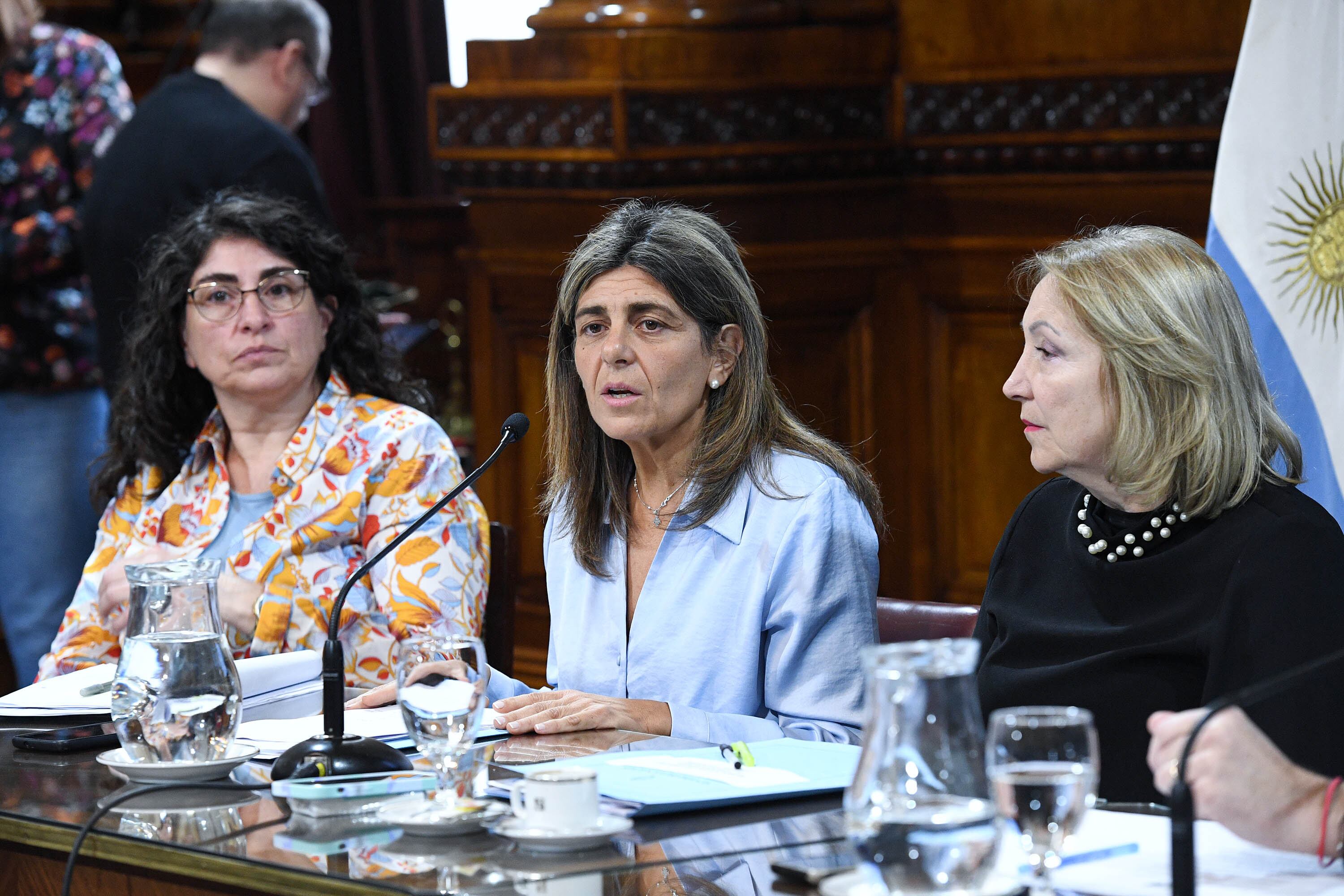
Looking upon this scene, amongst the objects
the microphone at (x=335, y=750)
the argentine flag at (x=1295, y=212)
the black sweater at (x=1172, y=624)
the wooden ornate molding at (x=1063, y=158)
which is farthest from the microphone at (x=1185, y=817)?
the wooden ornate molding at (x=1063, y=158)

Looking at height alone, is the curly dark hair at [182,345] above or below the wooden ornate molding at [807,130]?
below

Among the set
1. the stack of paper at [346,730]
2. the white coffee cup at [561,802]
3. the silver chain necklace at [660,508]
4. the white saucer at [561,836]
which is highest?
the silver chain necklace at [660,508]

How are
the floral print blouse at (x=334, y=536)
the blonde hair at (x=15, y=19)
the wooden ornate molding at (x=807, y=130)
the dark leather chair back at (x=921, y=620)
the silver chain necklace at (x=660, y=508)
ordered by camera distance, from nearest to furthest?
the dark leather chair back at (x=921, y=620) < the silver chain necklace at (x=660, y=508) < the floral print blouse at (x=334, y=536) < the blonde hair at (x=15, y=19) < the wooden ornate molding at (x=807, y=130)

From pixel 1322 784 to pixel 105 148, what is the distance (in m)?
3.06

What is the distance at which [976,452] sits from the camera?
403cm

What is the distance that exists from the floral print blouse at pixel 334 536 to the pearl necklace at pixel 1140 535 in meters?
0.91

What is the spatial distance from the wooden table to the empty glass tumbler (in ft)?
0.18

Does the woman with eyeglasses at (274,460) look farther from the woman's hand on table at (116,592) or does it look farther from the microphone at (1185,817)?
the microphone at (1185,817)

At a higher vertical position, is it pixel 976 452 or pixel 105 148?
pixel 105 148

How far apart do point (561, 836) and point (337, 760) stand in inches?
12.3

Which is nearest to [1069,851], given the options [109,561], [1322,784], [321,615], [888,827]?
[1322,784]

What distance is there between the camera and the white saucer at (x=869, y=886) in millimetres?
1149

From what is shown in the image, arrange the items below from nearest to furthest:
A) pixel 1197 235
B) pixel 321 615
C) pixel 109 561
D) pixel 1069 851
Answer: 1. pixel 1069 851
2. pixel 321 615
3. pixel 109 561
4. pixel 1197 235

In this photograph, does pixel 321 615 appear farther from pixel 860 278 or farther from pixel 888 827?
pixel 860 278
